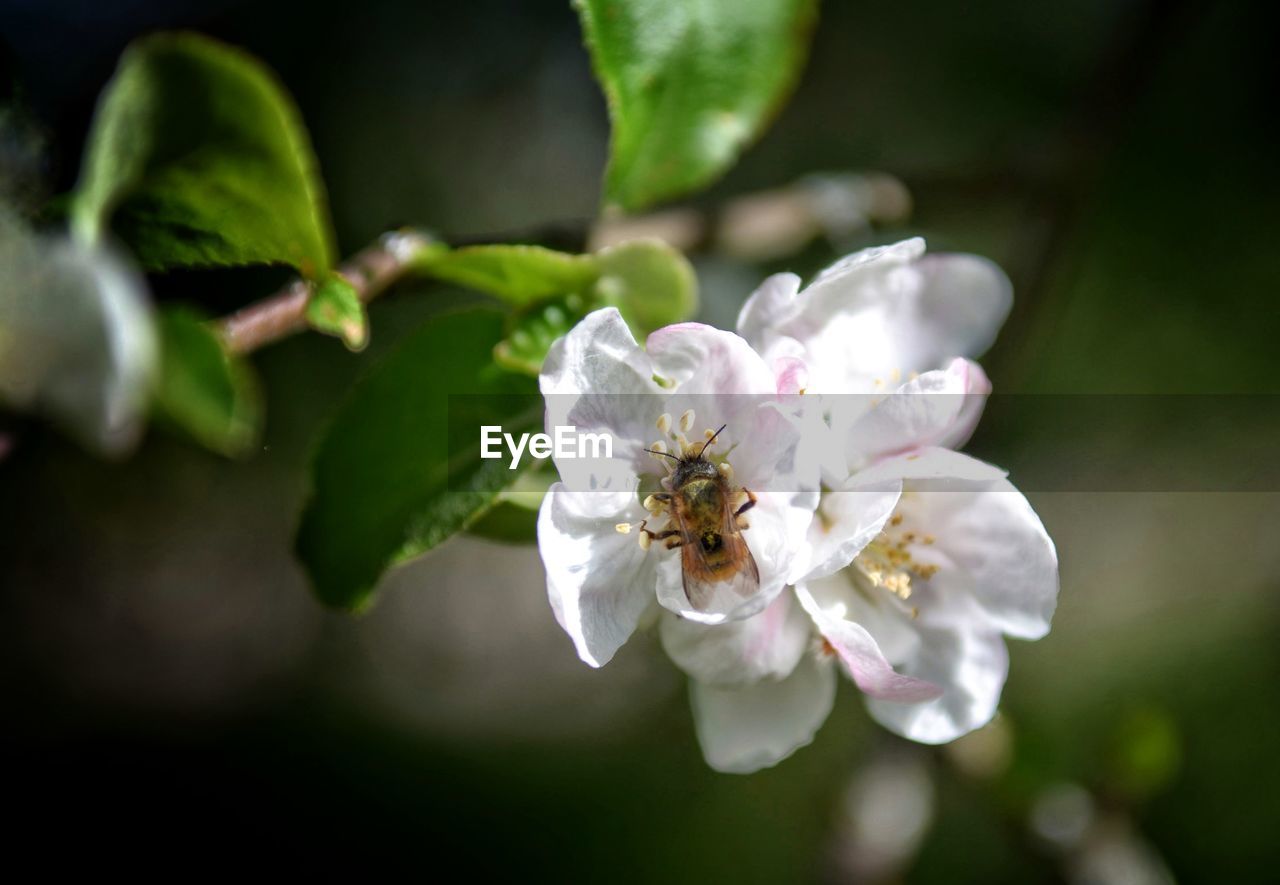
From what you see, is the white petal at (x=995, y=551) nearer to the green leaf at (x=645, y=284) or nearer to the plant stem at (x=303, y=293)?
the green leaf at (x=645, y=284)

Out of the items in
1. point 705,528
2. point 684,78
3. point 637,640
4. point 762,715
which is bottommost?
point 637,640

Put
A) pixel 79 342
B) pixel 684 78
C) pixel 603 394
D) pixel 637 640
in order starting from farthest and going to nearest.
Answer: pixel 637 640, pixel 684 78, pixel 603 394, pixel 79 342

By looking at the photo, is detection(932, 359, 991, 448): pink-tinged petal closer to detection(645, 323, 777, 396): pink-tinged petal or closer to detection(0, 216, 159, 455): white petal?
detection(645, 323, 777, 396): pink-tinged petal

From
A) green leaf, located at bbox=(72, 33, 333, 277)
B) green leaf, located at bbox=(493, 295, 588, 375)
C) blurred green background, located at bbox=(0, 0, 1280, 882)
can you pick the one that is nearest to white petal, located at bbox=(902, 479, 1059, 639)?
green leaf, located at bbox=(493, 295, 588, 375)

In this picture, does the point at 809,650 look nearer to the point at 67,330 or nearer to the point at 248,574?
the point at 67,330

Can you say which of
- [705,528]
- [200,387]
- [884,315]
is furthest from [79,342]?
[884,315]

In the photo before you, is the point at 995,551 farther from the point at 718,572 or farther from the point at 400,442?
the point at 400,442
